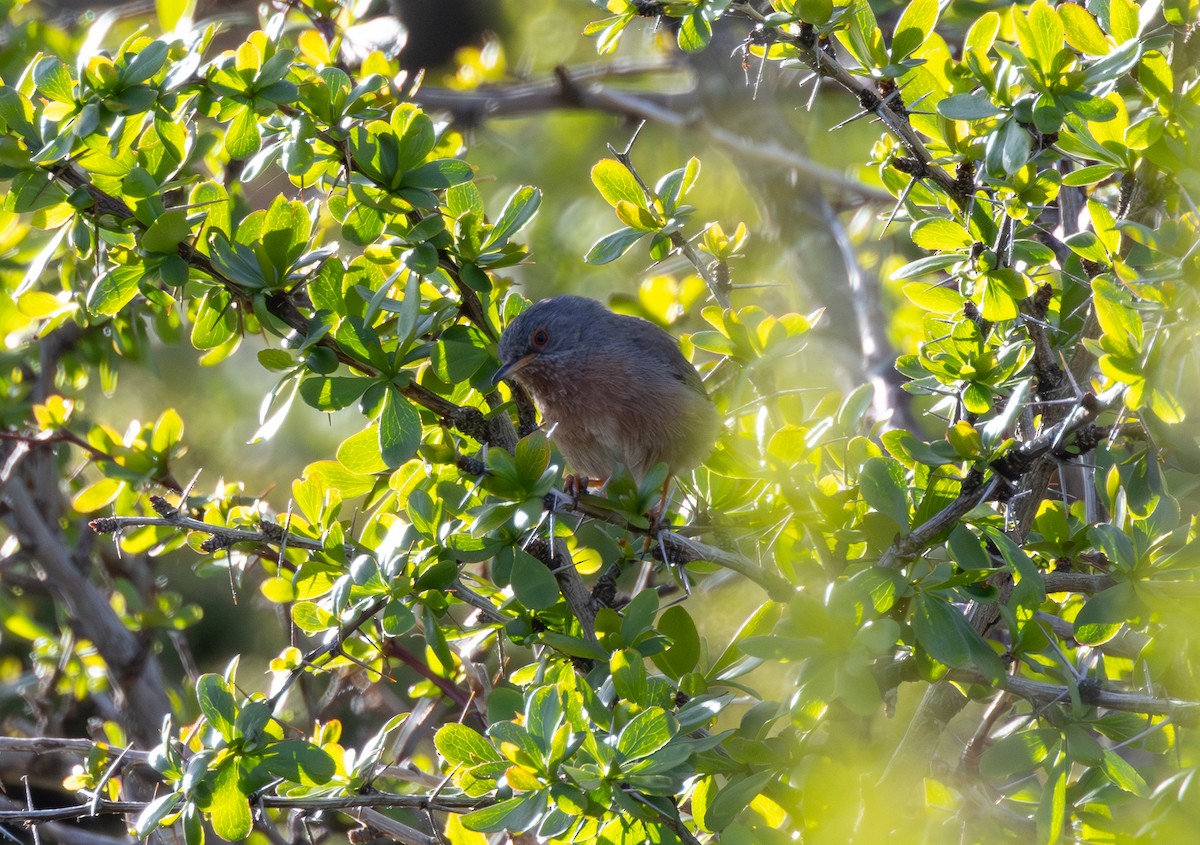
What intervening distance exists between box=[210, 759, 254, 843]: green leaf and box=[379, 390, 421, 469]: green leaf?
75 centimetres

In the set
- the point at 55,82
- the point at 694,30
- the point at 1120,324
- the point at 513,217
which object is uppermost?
the point at 694,30

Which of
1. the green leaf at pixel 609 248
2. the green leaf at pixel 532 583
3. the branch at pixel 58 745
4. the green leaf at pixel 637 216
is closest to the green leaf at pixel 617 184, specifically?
the green leaf at pixel 637 216

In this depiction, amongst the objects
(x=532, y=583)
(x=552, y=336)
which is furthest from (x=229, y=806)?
(x=552, y=336)

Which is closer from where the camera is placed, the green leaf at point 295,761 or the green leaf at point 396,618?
the green leaf at point 295,761

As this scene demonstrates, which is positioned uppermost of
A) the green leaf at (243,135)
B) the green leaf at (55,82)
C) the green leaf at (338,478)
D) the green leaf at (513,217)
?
the green leaf at (55,82)

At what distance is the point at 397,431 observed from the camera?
8.08 feet

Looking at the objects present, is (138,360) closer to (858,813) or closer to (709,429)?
(709,429)

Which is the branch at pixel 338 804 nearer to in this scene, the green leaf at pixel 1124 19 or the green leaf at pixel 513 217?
the green leaf at pixel 513 217

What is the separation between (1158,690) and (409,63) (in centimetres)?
694

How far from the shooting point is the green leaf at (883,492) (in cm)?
228

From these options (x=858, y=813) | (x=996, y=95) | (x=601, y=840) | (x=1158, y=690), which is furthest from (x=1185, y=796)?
(x=996, y=95)

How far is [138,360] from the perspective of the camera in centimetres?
406

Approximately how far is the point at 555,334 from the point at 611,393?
0.35m

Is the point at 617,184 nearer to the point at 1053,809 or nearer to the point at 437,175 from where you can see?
the point at 437,175
